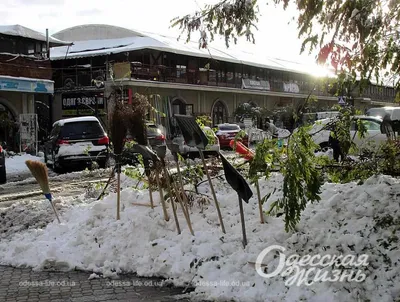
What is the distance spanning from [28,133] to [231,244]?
65.0 feet

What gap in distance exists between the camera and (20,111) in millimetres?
25984

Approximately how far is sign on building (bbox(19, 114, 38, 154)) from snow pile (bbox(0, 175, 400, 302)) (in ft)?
56.7

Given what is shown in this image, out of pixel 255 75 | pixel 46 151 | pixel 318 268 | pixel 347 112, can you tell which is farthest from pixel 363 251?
pixel 255 75

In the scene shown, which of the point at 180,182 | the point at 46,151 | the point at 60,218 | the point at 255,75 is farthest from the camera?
the point at 255,75

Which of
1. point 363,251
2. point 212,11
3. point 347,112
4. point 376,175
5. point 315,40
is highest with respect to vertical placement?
point 212,11

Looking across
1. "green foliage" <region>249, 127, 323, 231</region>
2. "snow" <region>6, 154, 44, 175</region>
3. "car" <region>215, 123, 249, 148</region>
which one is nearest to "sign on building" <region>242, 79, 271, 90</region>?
"car" <region>215, 123, 249, 148</region>

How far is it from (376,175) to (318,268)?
1.72 metres

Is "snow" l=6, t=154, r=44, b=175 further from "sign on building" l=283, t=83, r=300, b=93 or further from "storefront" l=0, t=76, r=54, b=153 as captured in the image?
"sign on building" l=283, t=83, r=300, b=93

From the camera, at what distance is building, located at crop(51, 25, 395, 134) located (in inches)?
1232

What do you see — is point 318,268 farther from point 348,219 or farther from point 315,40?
point 315,40

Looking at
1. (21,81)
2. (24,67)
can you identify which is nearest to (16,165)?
(21,81)

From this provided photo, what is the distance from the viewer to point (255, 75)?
4412cm

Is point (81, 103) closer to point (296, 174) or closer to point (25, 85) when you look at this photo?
point (25, 85)

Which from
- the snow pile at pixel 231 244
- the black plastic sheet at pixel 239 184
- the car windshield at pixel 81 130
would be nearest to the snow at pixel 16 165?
the car windshield at pixel 81 130
